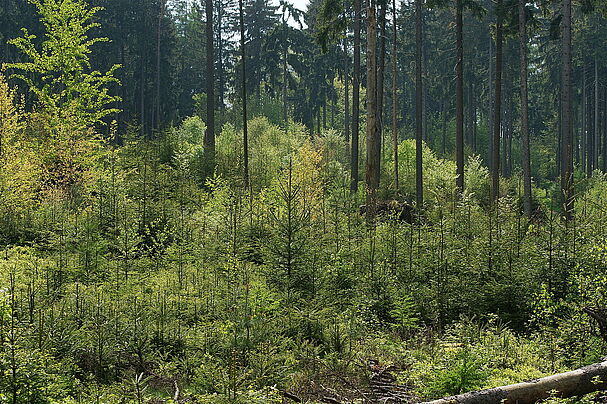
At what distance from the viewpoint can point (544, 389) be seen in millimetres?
5148

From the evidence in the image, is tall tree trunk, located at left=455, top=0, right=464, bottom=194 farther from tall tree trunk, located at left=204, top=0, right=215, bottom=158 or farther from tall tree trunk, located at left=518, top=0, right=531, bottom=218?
tall tree trunk, located at left=204, top=0, right=215, bottom=158

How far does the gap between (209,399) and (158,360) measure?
210 cm

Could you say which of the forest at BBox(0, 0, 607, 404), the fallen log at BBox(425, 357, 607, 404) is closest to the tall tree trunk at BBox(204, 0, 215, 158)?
the forest at BBox(0, 0, 607, 404)

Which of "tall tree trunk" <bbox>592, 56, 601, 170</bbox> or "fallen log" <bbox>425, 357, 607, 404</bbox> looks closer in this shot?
"fallen log" <bbox>425, 357, 607, 404</bbox>

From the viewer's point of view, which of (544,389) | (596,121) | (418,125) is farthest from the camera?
(596,121)

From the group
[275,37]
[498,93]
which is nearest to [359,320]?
[498,93]

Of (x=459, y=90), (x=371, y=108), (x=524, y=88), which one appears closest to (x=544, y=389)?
(x=371, y=108)

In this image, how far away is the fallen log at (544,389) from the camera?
4918 millimetres

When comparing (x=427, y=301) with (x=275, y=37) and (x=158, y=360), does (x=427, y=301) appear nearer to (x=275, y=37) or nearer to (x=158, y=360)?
(x=158, y=360)

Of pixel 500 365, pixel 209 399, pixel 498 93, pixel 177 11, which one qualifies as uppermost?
pixel 177 11

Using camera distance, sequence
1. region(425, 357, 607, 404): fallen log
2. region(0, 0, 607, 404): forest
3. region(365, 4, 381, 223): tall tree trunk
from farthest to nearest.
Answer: region(365, 4, 381, 223): tall tree trunk, region(0, 0, 607, 404): forest, region(425, 357, 607, 404): fallen log

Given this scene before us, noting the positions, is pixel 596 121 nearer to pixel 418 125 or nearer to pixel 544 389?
pixel 418 125

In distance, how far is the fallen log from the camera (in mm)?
4918

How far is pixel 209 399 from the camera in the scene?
4.73m
